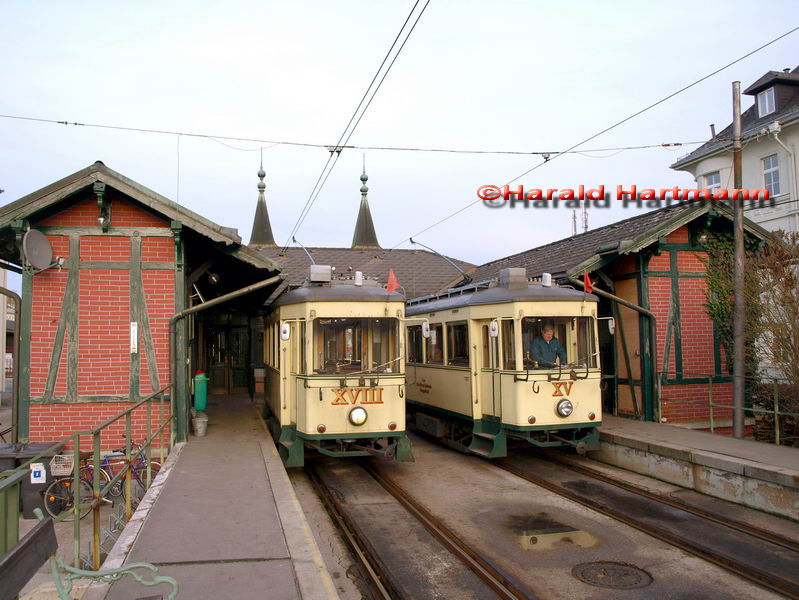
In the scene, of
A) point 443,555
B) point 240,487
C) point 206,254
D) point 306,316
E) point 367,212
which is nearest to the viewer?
point 443,555

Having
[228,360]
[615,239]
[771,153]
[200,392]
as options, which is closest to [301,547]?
[200,392]

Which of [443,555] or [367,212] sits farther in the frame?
[367,212]

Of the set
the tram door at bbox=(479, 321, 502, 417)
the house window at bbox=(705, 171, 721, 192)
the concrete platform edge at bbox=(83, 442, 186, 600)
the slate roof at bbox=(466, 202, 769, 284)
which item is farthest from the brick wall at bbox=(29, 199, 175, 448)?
the house window at bbox=(705, 171, 721, 192)

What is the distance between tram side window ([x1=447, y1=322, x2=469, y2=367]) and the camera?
11.1m

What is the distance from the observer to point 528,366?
31.9 ft

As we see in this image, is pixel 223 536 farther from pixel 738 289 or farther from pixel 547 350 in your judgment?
pixel 738 289

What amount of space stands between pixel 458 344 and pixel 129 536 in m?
6.94

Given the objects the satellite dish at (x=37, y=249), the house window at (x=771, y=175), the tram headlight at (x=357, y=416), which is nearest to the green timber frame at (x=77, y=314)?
the satellite dish at (x=37, y=249)

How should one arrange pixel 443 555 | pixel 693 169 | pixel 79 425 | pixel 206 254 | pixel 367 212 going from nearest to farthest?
pixel 443 555, pixel 79 425, pixel 206 254, pixel 693 169, pixel 367 212

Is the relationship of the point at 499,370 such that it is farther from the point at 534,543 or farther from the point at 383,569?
the point at 383,569

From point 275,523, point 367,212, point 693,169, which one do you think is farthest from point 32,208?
point 693,169

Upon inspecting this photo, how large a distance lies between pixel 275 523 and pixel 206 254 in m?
7.05

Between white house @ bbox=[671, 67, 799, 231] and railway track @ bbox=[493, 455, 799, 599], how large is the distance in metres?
18.1

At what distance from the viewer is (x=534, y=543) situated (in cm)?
671
